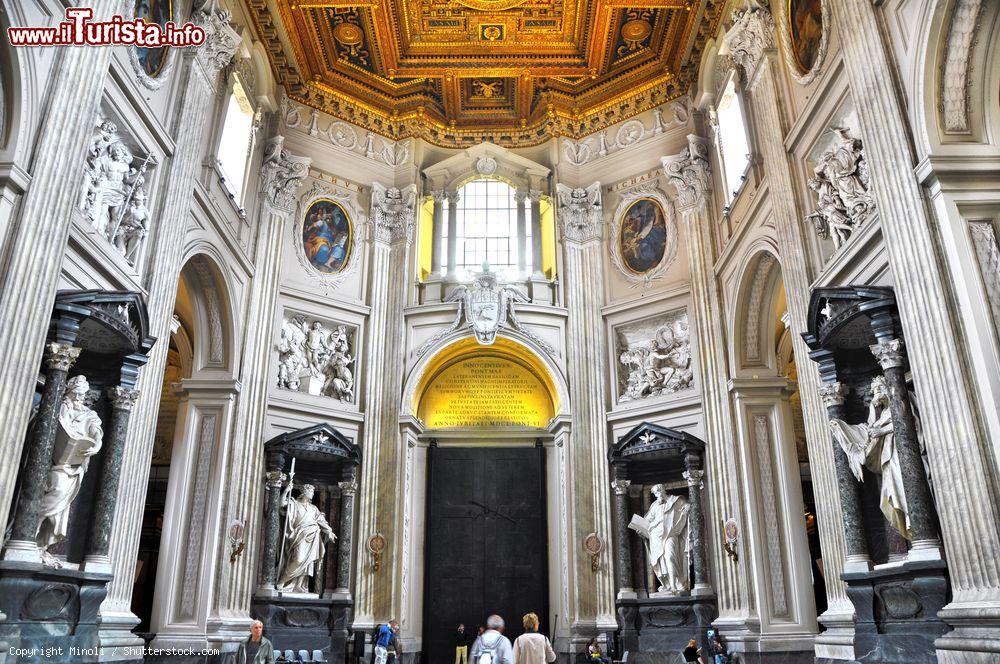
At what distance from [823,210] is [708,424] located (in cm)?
560

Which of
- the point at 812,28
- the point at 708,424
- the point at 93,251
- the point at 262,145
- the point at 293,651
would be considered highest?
the point at 262,145

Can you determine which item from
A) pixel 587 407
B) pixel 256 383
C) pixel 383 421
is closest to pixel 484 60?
pixel 587 407

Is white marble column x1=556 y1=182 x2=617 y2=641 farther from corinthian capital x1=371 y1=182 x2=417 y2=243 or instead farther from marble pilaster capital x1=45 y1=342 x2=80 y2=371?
marble pilaster capital x1=45 y1=342 x2=80 y2=371

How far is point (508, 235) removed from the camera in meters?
18.5

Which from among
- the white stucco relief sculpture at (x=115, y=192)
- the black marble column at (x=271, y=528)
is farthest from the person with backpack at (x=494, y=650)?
the black marble column at (x=271, y=528)

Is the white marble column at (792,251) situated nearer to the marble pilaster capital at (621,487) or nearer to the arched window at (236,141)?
the marble pilaster capital at (621,487)

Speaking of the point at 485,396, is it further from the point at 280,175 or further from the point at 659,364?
the point at 280,175

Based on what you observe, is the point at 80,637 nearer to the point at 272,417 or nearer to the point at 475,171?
the point at 272,417

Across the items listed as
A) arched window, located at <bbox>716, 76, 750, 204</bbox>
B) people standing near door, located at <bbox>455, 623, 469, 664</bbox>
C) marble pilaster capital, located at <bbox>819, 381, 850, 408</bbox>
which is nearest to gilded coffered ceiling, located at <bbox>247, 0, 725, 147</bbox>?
arched window, located at <bbox>716, 76, 750, 204</bbox>

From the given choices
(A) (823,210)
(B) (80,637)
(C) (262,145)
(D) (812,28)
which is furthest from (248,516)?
(D) (812,28)

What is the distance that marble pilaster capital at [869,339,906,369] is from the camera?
794 centimetres

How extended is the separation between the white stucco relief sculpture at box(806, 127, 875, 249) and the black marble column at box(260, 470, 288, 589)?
34.1 ft

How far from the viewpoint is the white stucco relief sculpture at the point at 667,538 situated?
14273 millimetres

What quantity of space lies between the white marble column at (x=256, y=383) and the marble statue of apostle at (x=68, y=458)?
521 centimetres
